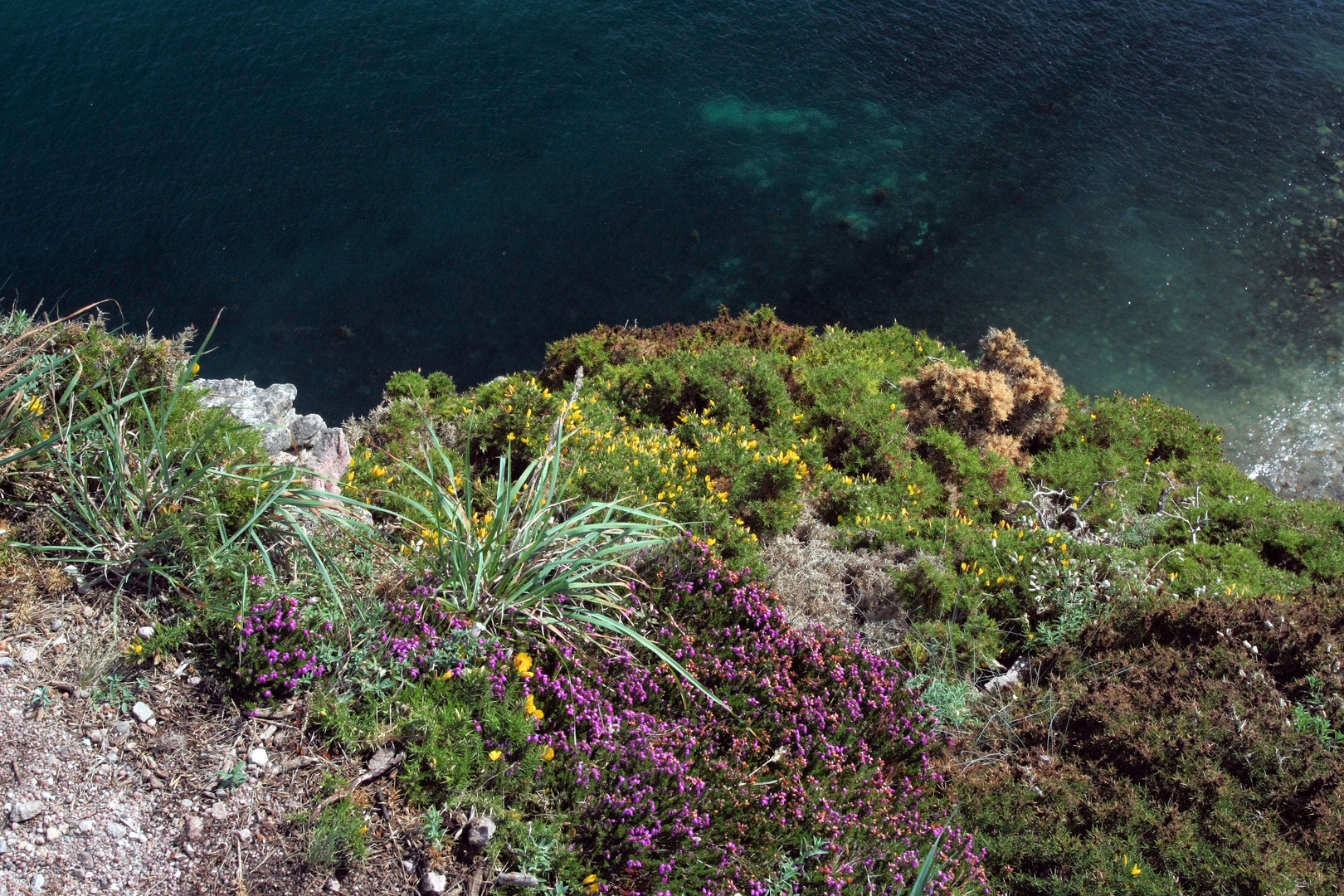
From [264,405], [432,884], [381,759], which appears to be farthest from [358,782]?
[264,405]

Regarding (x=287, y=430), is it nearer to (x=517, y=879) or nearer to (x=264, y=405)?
(x=264, y=405)

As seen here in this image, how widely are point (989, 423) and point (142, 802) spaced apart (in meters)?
9.27

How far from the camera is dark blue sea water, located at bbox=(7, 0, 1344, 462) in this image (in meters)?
14.9

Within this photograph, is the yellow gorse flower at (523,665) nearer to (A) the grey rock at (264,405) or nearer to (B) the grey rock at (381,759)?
(B) the grey rock at (381,759)

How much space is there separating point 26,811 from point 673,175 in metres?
15.7

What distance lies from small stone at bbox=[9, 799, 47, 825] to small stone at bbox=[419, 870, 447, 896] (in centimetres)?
164

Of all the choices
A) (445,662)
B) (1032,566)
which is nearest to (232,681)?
(445,662)

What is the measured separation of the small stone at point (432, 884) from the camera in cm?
381

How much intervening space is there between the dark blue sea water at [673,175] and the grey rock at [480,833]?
1096 cm

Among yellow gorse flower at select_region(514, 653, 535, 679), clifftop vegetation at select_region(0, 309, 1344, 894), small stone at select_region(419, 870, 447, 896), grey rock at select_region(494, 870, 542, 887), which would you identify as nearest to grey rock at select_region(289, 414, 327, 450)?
clifftop vegetation at select_region(0, 309, 1344, 894)

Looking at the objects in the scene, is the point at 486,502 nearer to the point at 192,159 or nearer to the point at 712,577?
the point at 712,577

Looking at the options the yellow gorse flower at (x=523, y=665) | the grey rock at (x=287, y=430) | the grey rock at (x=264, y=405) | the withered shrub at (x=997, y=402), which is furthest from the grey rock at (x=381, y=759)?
the withered shrub at (x=997, y=402)

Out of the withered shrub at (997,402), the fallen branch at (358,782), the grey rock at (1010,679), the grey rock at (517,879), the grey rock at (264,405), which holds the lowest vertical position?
the withered shrub at (997,402)

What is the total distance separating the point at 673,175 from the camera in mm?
17344
